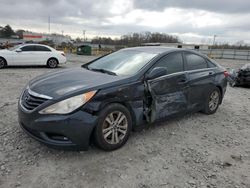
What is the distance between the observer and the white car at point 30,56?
1188cm

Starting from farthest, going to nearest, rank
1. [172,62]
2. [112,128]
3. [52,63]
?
[52,63] → [172,62] → [112,128]

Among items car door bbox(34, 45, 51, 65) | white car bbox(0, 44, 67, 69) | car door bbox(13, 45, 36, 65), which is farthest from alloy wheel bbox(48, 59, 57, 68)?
car door bbox(13, 45, 36, 65)

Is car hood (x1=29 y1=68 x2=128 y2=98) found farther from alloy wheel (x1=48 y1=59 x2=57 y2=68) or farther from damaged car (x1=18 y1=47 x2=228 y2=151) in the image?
alloy wheel (x1=48 y1=59 x2=57 y2=68)

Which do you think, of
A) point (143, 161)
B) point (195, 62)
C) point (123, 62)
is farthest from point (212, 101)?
point (143, 161)

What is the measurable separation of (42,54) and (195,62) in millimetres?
9800

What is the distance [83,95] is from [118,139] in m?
0.87

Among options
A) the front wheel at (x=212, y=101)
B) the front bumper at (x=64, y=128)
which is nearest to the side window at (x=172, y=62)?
the front wheel at (x=212, y=101)

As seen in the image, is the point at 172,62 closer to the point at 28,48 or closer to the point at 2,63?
the point at 28,48

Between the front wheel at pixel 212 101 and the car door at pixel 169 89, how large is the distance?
3.06ft

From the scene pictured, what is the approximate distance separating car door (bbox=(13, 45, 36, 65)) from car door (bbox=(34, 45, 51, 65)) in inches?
8.0

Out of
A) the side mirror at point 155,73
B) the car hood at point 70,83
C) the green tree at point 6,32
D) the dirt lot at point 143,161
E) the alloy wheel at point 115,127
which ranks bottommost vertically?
the dirt lot at point 143,161

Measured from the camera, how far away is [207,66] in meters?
5.20

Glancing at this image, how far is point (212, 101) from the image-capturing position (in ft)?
17.5

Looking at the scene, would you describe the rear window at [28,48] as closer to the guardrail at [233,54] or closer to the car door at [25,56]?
the car door at [25,56]
